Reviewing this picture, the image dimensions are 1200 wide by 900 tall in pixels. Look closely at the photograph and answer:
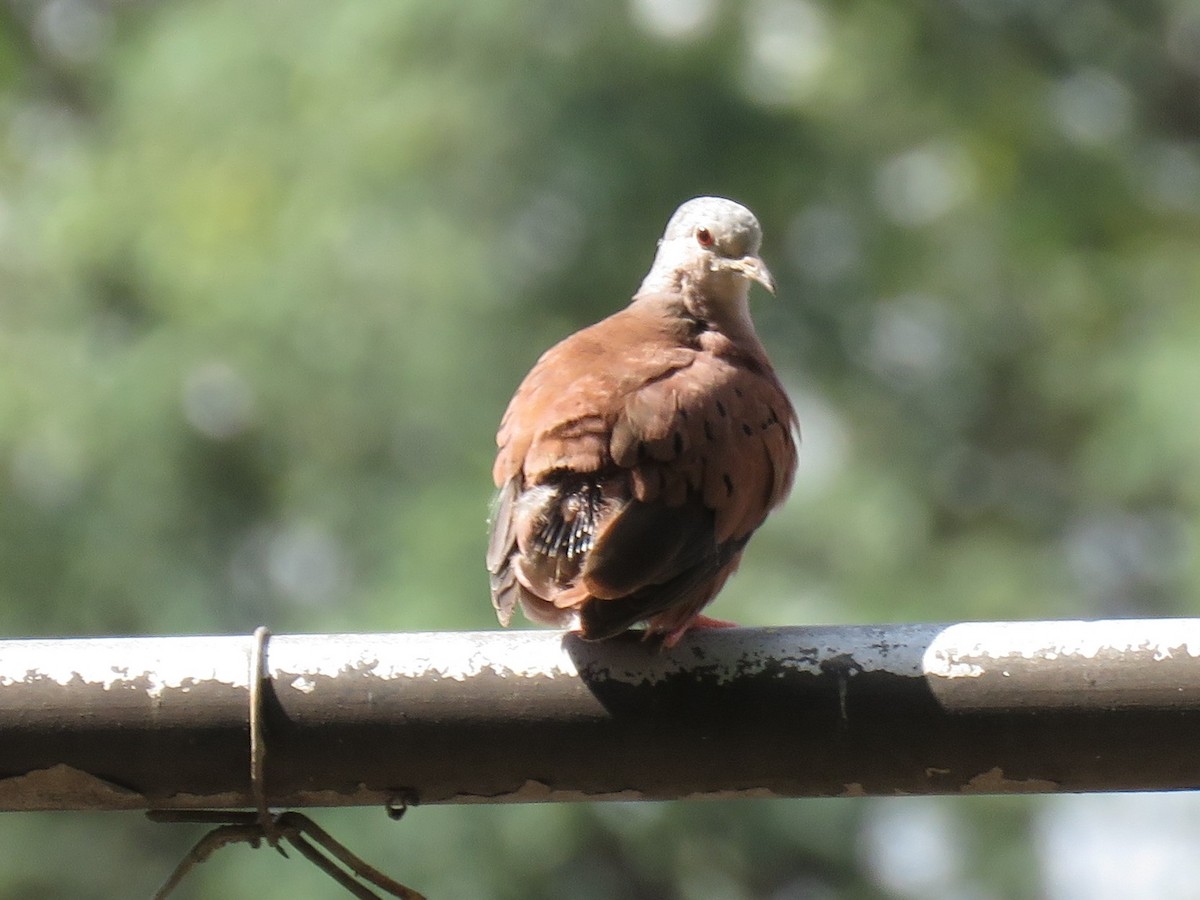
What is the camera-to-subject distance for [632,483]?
267cm

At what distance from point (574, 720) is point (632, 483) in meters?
0.77

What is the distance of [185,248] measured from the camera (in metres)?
7.37

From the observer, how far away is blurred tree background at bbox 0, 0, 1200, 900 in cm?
698

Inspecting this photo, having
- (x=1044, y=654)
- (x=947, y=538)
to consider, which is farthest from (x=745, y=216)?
(x=947, y=538)

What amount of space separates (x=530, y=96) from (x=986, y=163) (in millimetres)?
2984

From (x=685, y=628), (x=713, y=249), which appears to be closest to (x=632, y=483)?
(x=685, y=628)

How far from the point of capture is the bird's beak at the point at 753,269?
3508 millimetres

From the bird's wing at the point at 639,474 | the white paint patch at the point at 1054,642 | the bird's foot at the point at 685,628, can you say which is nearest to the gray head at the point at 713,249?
the bird's wing at the point at 639,474

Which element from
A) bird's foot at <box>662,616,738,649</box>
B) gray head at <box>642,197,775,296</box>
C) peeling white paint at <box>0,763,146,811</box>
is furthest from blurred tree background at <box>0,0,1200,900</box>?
peeling white paint at <box>0,763,146,811</box>

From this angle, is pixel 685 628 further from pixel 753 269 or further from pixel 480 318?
pixel 480 318

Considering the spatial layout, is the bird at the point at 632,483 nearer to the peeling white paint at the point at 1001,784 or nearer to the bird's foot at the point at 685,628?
the bird's foot at the point at 685,628

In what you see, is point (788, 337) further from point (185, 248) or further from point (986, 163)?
point (185, 248)

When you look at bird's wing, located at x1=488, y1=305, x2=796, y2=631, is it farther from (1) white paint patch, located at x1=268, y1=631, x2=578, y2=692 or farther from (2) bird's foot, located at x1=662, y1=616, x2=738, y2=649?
(1) white paint patch, located at x1=268, y1=631, x2=578, y2=692

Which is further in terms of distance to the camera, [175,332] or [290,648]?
[175,332]
